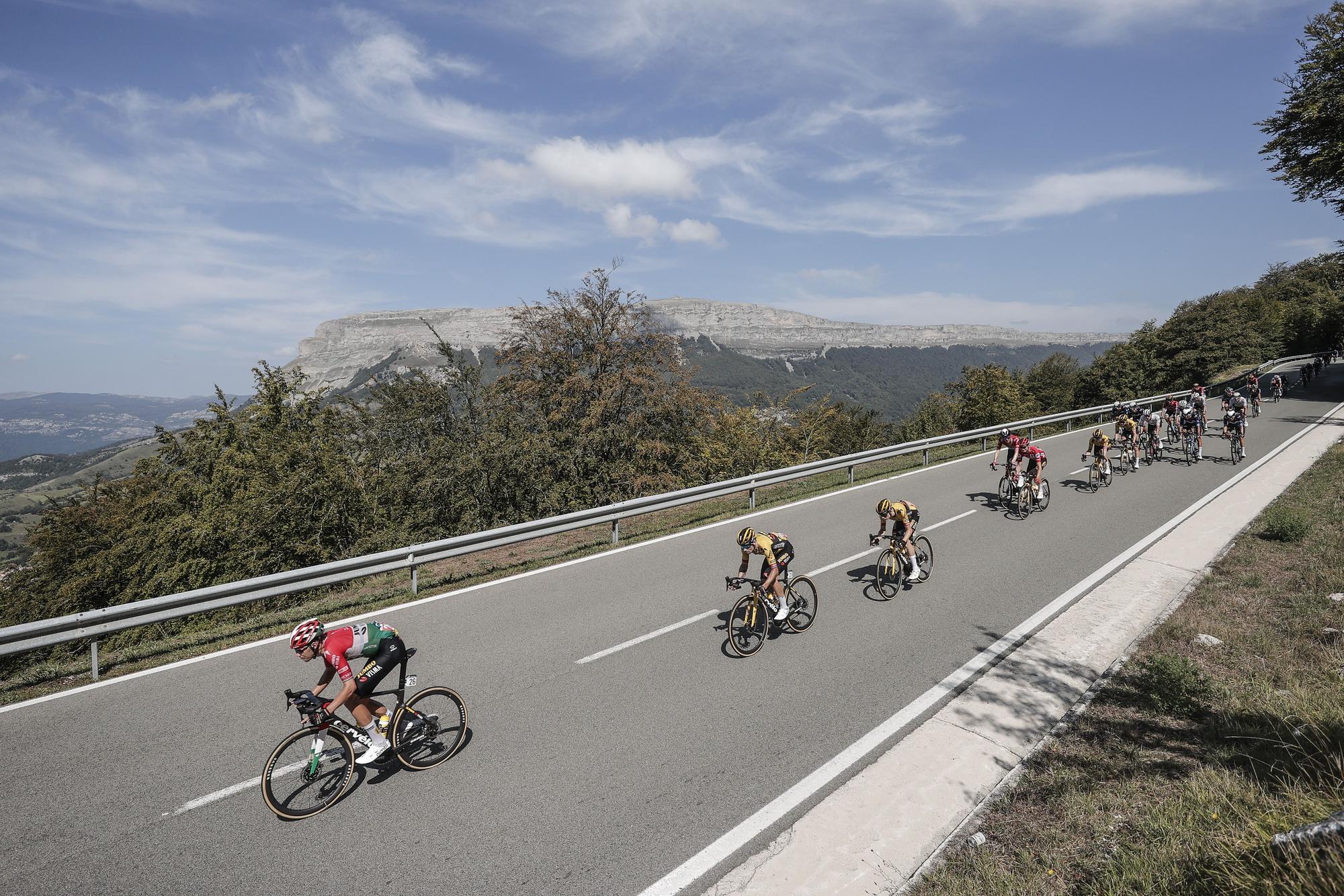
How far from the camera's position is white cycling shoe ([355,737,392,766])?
5.15 m

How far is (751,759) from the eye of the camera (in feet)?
17.3

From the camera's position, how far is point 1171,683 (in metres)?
5.87

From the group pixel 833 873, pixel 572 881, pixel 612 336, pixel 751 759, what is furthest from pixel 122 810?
pixel 612 336

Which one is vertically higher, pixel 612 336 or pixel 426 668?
pixel 612 336

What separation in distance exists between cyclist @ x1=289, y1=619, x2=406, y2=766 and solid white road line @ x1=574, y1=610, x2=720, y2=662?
2285mm

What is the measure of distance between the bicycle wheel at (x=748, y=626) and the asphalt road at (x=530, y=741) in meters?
0.21

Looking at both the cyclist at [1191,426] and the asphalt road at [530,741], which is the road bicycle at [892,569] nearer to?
the asphalt road at [530,741]

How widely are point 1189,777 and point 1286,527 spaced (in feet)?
28.2

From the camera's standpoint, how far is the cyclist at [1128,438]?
1777 cm

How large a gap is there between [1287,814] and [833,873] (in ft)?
8.42

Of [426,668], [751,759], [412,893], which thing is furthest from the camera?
[426,668]

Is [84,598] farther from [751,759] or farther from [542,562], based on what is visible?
[751,759]

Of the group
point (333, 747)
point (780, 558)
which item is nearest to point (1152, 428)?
point (780, 558)

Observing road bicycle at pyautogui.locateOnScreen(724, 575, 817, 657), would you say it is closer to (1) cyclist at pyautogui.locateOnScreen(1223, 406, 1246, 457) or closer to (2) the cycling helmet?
(2) the cycling helmet
